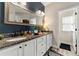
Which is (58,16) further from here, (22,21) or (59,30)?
(22,21)

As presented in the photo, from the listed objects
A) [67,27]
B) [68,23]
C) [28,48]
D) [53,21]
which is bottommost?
[28,48]

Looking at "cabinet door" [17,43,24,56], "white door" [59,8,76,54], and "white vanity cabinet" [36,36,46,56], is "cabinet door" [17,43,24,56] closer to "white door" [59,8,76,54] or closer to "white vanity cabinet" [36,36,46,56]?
"white vanity cabinet" [36,36,46,56]

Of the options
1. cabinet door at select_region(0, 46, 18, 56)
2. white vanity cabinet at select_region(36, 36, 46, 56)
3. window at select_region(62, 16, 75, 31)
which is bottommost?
white vanity cabinet at select_region(36, 36, 46, 56)

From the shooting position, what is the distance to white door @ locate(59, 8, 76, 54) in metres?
4.26

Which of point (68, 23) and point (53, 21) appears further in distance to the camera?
point (53, 21)

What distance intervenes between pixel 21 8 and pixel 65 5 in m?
2.42

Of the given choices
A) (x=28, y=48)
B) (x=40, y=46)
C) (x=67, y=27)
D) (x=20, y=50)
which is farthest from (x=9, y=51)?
(x=67, y=27)

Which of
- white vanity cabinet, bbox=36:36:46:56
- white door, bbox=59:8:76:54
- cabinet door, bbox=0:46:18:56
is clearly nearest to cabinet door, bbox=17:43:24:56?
cabinet door, bbox=0:46:18:56

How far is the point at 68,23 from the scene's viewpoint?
4.50 m

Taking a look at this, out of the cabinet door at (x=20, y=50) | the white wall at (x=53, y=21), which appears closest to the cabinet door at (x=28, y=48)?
the cabinet door at (x=20, y=50)

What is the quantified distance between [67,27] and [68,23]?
0.57 ft

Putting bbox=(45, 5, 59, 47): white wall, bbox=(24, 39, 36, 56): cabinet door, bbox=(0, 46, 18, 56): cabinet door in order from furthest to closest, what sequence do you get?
bbox=(45, 5, 59, 47): white wall
bbox=(24, 39, 36, 56): cabinet door
bbox=(0, 46, 18, 56): cabinet door

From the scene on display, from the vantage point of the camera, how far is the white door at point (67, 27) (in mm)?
4263

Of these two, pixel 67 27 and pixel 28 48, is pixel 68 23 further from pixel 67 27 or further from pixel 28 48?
pixel 28 48
